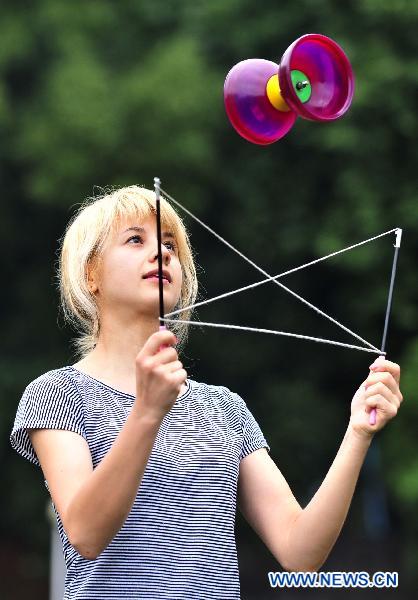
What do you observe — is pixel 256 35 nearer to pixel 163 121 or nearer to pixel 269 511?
pixel 163 121

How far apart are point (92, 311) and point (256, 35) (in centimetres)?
890

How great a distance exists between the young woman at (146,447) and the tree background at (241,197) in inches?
292

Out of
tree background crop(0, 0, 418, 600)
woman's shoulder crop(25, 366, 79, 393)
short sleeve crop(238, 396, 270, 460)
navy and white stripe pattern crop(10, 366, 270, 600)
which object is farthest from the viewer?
tree background crop(0, 0, 418, 600)

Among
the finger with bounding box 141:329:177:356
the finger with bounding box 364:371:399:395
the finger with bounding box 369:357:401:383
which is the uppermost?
the finger with bounding box 141:329:177:356

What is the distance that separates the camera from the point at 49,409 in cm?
192

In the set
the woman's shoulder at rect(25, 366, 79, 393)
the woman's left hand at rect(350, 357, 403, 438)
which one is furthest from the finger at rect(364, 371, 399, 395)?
the woman's shoulder at rect(25, 366, 79, 393)

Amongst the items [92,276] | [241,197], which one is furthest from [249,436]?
[241,197]

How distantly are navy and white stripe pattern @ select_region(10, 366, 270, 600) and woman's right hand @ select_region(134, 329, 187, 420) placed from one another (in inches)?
7.7

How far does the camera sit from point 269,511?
6.79ft

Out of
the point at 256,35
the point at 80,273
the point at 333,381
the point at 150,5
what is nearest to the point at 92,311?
the point at 80,273

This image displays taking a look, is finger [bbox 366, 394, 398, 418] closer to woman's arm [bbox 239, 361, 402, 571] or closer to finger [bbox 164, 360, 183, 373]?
woman's arm [bbox 239, 361, 402, 571]

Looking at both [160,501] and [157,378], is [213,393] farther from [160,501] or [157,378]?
[157,378]

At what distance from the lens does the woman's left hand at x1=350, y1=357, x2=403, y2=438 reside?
6.23 feet

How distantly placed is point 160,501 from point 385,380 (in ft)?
1.31
